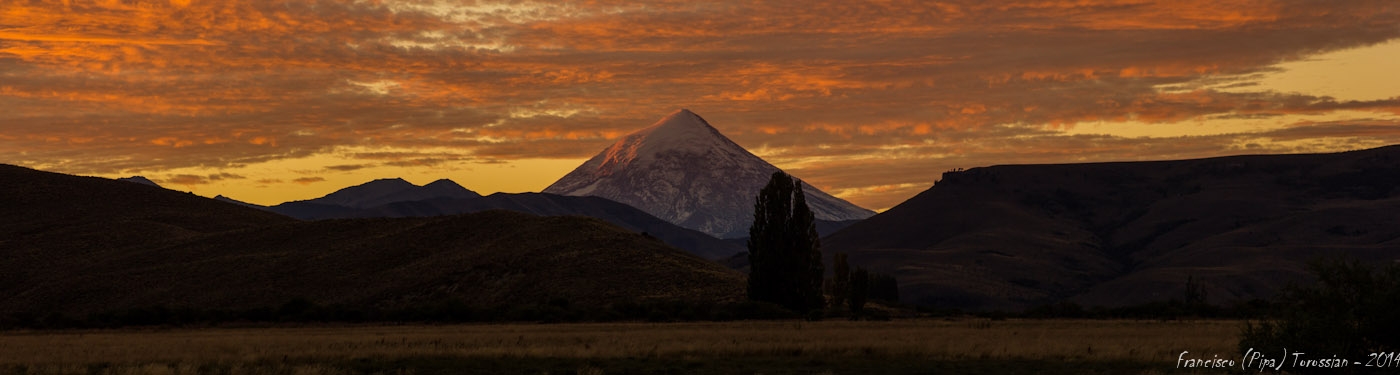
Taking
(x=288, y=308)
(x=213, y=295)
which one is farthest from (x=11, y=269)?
(x=288, y=308)

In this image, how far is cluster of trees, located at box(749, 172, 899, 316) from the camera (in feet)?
299

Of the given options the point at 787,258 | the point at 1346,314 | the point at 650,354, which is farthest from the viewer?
the point at 787,258

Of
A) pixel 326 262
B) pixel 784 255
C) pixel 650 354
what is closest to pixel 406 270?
pixel 326 262

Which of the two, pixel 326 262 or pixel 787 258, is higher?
pixel 326 262

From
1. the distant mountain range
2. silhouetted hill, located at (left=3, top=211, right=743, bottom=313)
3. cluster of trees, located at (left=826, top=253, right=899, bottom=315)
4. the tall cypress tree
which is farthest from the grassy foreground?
silhouetted hill, located at (left=3, top=211, right=743, bottom=313)

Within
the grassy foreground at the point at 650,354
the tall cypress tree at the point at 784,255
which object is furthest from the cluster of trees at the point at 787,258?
the grassy foreground at the point at 650,354

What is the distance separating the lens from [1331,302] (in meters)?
27.7

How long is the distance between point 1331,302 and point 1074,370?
8792 millimetres

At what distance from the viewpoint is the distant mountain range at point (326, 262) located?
111438 mm

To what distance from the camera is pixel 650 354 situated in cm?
4134

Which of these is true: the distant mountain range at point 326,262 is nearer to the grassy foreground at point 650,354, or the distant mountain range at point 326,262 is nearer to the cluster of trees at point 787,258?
the cluster of trees at point 787,258

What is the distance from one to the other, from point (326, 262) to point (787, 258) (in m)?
59.1

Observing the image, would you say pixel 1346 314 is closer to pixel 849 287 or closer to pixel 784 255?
pixel 784 255

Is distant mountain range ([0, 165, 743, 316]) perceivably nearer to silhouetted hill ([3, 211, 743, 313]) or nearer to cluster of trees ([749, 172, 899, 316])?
silhouetted hill ([3, 211, 743, 313])
